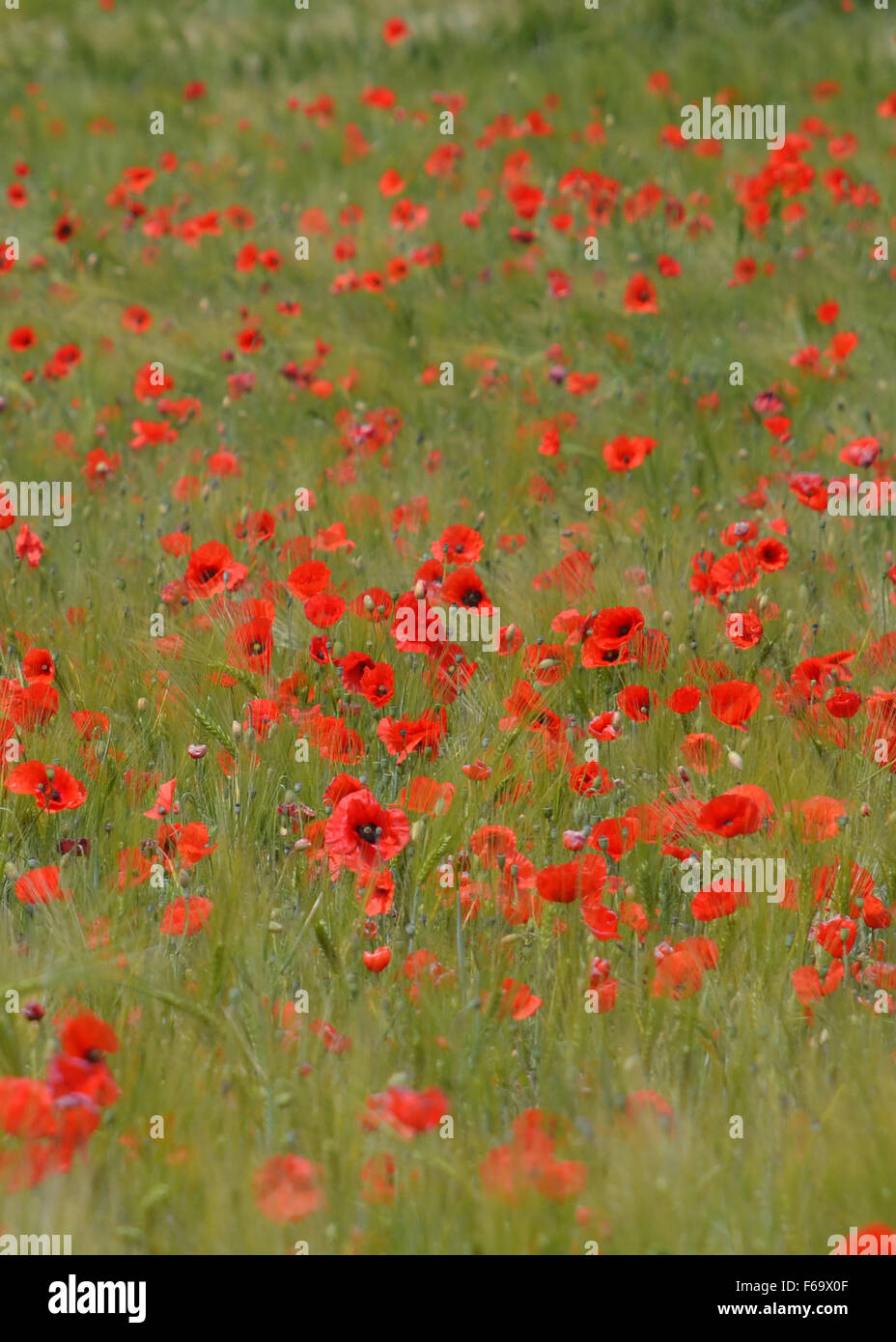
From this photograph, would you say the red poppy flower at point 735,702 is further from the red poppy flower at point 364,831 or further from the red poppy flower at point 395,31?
the red poppy flower at point 395,31

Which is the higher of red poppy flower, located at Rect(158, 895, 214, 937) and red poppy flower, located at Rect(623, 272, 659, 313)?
red poppy flower, located at Rect(623, 272, 659, 313)

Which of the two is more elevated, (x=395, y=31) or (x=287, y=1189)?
(x=395, y=31)

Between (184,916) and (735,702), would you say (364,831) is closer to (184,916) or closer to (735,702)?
(184,916)

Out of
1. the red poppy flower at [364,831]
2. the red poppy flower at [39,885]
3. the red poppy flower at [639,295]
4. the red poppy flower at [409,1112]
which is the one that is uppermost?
the red poppy flower at [639,295]

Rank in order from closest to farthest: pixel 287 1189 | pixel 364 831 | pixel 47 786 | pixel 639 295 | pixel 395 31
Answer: pixel 287 1189, pixel 364 831, pixel 47 786, pixel 639 295, pixel 395 31

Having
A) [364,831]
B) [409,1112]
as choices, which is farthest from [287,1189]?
[364,831]

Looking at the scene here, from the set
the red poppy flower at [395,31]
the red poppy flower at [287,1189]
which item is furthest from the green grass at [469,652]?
the red poppy flower at [395,31]

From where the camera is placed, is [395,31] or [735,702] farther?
[395,31]

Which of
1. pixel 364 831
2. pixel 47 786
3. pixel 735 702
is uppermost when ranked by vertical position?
pixel 735 702

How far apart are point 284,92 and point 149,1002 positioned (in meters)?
7.71

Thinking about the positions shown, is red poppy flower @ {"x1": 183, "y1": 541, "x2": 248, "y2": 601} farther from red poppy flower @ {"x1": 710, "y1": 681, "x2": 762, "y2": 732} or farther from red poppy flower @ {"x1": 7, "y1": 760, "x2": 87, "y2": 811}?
red poppy flower @ {"x1": 710, "y1": 681, "x2": 762, "y2": 732}

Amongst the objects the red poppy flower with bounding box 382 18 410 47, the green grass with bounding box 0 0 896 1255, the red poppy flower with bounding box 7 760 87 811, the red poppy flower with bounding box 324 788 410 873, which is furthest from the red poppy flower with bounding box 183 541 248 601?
the red poppy flower with bounding box 382 18 410 47

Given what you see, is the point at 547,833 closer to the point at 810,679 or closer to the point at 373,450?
the point at 810,679

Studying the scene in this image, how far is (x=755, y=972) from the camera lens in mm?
2236
